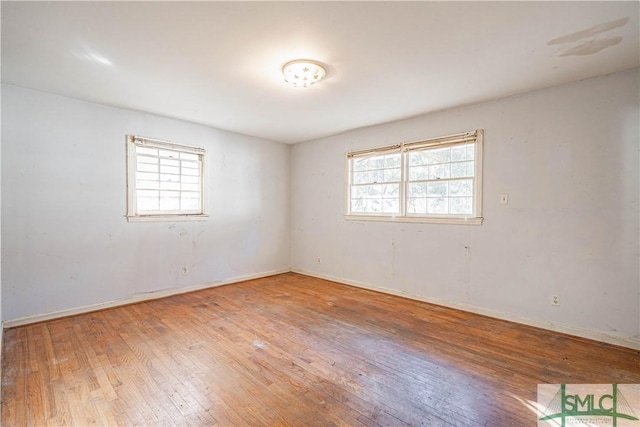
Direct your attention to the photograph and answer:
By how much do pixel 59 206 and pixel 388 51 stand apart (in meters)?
3.77

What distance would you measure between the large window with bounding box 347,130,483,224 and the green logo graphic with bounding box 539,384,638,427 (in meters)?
1.88

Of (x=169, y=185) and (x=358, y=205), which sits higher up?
(x=169, y=185)

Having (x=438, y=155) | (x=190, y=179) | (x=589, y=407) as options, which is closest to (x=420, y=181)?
(x=438, y=155)

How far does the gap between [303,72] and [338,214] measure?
8.80 ft

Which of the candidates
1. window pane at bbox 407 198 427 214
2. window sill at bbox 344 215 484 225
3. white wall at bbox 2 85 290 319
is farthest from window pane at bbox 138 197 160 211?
window pane at bbox 407 198 427 214

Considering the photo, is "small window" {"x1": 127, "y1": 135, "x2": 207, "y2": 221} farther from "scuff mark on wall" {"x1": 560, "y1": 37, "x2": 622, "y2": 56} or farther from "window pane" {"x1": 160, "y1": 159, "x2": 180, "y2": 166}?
"scuff mark on wall" {"x1": 560, "y1": 37, "x2": 622, "y2": 56}

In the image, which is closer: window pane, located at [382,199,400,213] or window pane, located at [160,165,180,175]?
window pane, located at [160,165,180,175]

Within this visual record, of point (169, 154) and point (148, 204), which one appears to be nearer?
point (148, 204)

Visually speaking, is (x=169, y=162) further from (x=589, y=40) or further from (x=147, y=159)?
(x=589, y=40)

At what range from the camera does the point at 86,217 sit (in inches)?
130

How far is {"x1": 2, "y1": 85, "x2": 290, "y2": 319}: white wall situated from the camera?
292 cm

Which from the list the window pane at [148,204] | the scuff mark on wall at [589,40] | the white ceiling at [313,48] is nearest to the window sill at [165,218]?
the window pane at [148,204]

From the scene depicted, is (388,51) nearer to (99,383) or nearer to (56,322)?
(99,383)

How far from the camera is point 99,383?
6.39 ft
